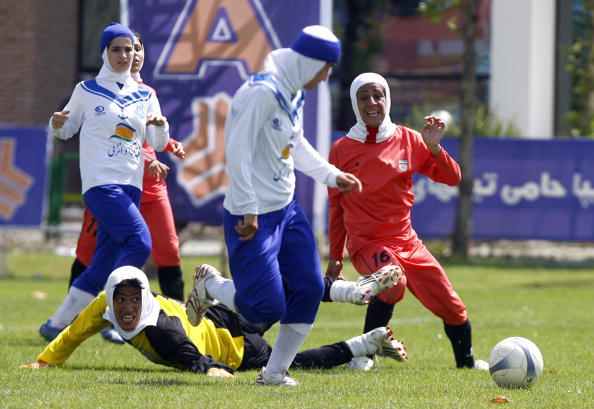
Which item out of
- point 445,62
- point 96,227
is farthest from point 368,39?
point 96,227

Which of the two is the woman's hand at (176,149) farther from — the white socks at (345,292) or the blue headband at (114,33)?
the white socks at (345,292)

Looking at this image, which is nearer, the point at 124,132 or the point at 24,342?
the point at 124,132

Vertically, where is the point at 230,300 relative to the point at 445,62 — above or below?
below

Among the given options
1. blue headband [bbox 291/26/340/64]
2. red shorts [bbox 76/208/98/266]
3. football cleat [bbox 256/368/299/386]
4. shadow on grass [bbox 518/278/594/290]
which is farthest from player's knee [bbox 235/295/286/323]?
shadow on grass [bbox 518/278/594/290]

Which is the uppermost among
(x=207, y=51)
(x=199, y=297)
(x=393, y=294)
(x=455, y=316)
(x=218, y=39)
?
(x=218, y=39)

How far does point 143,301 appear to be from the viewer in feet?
31.4

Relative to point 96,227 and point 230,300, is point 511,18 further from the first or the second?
point 230,300

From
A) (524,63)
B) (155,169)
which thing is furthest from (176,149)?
(524,63)

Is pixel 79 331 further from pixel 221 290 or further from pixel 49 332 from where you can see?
pixel 49 332

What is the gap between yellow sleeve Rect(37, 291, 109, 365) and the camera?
9719 millimetres

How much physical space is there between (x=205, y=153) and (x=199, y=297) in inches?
349

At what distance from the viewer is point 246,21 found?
689 inches

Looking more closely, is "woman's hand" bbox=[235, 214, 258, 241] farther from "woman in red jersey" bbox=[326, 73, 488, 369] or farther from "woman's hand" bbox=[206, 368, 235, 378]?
"woman in red jersey" bbox=[326, 73, 488, 369]

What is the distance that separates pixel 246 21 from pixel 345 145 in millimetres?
7393
